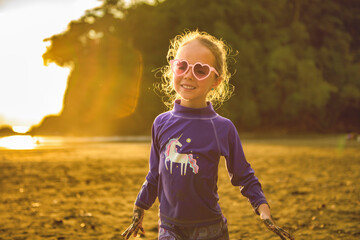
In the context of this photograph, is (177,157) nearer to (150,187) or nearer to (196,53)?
(150,187)

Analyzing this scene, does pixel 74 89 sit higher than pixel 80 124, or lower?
higher

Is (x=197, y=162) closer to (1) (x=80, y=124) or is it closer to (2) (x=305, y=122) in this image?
(1) (x=80, y=124)

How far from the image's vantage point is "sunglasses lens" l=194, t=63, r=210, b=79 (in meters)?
2.23

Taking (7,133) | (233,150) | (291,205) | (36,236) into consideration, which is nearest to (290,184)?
(291,205)

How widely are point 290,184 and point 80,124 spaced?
27771 mm

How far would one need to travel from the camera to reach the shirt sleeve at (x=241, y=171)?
2.20 m

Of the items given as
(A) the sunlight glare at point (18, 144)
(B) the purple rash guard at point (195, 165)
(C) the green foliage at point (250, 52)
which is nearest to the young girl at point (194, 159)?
(B) the purple rash guard at point (195, 165)

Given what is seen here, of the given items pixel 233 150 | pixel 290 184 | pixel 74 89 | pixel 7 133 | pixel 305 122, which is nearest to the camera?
pixel 233 150

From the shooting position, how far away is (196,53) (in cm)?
225

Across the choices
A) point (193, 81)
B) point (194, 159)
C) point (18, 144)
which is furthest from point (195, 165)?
point (18, 144)

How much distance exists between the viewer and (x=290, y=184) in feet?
24.2

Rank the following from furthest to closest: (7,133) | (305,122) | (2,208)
A: (7,133) → (305,122) → (2,208)

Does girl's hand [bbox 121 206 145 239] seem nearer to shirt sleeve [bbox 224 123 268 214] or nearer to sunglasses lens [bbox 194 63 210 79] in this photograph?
shirt sleeve [bbox 224 123 268 214]

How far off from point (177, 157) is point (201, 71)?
52 centimetres
